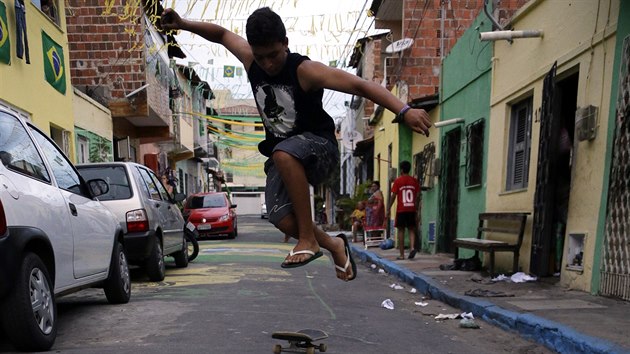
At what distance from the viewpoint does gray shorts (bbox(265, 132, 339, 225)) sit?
3.23m

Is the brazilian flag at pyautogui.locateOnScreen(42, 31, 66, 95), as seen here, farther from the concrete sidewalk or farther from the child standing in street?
the child standing in street

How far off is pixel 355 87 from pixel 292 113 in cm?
50

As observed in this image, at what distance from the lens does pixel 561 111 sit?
707 cm

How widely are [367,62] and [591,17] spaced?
18.7m

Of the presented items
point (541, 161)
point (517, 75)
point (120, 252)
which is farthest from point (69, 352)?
point (517, 75)

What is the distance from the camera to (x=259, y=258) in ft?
35.6

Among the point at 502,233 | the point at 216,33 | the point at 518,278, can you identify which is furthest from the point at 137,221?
the point at 502,233

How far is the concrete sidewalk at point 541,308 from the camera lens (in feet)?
13.0

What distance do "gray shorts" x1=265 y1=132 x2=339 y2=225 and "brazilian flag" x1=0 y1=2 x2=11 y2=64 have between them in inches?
269

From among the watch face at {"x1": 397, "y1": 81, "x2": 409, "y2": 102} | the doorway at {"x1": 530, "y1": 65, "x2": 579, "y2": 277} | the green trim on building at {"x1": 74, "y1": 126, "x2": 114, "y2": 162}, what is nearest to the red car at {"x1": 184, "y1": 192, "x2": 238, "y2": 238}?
the green trim on building at {"x1": 74, "y1": 126, "x2": 114, "y2": 162}

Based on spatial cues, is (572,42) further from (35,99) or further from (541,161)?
(35,99)

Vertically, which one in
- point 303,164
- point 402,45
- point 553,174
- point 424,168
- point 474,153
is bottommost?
point 424,168

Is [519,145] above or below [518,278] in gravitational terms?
above

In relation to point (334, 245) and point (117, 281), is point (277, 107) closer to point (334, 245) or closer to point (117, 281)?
point (334, 245)
